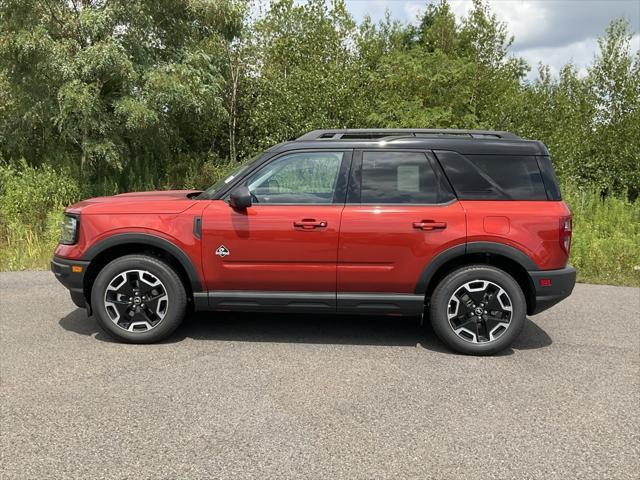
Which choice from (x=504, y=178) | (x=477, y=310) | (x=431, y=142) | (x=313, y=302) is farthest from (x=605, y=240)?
(x=313, y=302)

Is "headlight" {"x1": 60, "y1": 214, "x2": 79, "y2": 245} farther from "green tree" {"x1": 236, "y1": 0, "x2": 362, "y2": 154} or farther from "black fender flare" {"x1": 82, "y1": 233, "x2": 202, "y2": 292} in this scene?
"green tree" {"x1": 236, "y1": 0, "x2": 362, "y2": 154}

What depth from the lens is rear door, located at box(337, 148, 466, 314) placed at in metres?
4.36

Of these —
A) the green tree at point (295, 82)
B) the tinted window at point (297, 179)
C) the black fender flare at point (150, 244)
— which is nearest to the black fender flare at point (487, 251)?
the tinted window at point (297, 179)

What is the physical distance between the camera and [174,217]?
Answer: 14.9 feet

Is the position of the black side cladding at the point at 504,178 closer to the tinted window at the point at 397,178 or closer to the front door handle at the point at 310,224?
the tinted window at the point at 397,178

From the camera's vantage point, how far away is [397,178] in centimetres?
448

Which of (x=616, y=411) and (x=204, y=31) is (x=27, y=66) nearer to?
(x=204, y=31)

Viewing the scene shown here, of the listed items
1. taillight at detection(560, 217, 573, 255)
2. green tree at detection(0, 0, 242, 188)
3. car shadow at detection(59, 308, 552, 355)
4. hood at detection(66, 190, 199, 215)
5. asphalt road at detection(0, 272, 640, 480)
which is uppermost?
green tree at detection(0, 0, 242, 188)

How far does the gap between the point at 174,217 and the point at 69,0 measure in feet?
35.0

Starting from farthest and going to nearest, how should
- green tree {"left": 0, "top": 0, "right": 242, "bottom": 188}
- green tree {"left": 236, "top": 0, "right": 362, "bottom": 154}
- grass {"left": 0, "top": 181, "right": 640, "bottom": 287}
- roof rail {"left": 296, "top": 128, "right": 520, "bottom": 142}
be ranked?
green tree {"left": 236, "top": 0, "right": 362, "bottom": 154} → green tree {"left": 0, "top": 0, "right": 242, "bottom": 188} → grass {"left": 0, "top": 181, "right": 640, "bottom": 287} → roof rail {"left": 296, "top": 128, "right": 520, "bottom": 142}

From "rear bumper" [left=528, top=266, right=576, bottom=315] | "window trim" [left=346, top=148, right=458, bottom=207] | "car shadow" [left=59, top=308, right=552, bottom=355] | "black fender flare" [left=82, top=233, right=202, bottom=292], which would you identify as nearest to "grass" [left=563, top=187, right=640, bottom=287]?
"car shadow" [left=59, top=308, right=552, bottom=355]

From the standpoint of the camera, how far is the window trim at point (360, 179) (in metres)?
4.43

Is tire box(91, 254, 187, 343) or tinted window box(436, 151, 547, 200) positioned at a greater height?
tinted window box(436, 151, 547, 200)

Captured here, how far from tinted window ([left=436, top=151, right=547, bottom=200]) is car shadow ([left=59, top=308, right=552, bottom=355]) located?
4.43 feet
